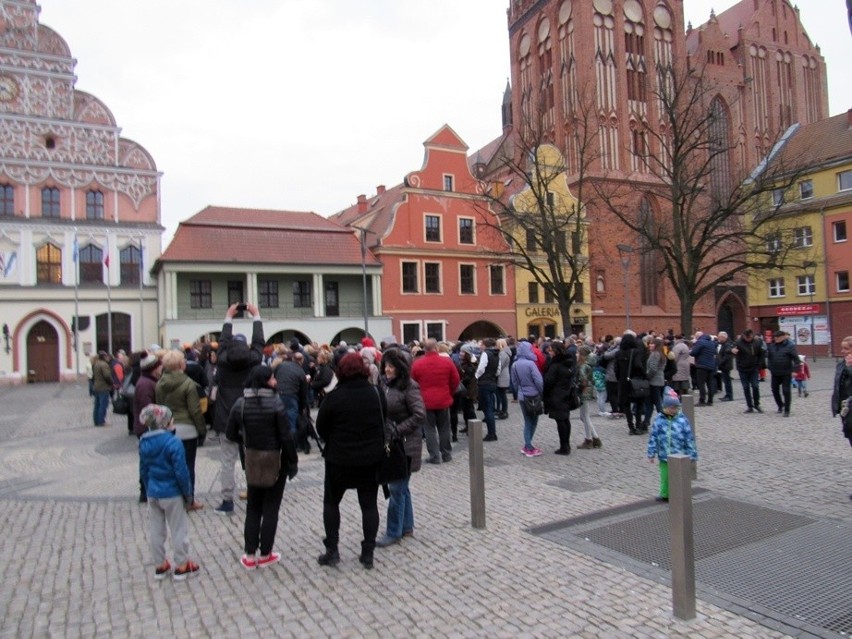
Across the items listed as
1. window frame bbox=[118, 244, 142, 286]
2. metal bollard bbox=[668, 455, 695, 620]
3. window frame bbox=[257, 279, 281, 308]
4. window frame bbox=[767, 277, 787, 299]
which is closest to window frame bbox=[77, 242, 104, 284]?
window frame bbox=[118, 244, 142, 286]

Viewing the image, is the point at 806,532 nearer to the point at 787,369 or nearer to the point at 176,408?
the point at 176,408

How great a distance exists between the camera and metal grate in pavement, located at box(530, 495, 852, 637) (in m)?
4.55

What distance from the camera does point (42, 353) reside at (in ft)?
117

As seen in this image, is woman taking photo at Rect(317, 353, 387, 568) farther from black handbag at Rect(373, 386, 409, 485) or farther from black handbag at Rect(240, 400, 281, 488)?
black handbag at Rect(240, 400, 281, 488)

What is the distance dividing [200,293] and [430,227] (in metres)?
13.8

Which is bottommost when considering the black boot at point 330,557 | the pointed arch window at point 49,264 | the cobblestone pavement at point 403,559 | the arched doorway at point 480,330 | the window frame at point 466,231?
the cobblestone pavement at point 403,559

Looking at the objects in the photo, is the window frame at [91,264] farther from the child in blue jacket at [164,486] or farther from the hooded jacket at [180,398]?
the child in blue jacket at [164,486]

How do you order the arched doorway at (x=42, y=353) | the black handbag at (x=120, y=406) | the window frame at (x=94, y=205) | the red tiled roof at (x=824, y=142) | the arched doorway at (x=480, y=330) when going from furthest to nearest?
1. the red tiled roof at (x=824, y=142)
2. the arched doorway at (x=480, y=330)
3. the window frame at (x=94, y=205)
4. the arched doorway at (x=42, y=353)
5. the black handbag at (x=120, y=406)

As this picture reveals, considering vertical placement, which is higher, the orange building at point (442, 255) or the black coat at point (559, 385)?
the orange building at point (442, 255)

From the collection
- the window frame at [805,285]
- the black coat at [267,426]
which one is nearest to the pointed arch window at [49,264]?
the black coat at [267,426]

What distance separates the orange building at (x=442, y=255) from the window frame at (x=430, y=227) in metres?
0.06

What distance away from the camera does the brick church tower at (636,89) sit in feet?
160

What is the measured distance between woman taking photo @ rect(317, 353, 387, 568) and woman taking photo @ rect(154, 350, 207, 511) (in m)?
2.36

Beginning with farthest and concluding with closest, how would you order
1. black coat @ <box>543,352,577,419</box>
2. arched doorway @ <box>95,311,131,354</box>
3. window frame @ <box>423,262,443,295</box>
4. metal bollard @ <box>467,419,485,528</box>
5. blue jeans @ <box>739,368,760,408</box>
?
window frame @ <box>423,262,443,295</box> → arched doorway @ <box>95,311,131,354</box> → blue jeans @ <box>739,368,760,408</box> → black coat @ <box>543,352,577,419</box> → metal bollard @ <box>467,419,485,528</box>
